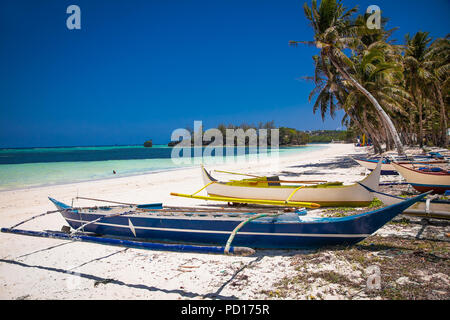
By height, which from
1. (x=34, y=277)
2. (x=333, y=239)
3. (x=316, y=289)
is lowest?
(x=34, y=277)

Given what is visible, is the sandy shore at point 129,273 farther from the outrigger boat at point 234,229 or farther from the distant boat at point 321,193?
the distant boat at point 321,193

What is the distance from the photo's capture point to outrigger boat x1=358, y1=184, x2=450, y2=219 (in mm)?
4395

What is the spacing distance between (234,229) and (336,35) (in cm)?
1399

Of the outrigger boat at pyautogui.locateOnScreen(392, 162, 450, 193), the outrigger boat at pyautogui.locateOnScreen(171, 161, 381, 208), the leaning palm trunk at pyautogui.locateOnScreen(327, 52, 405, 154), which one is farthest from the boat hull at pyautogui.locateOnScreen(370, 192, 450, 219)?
the leaning palm trunk at pyautogui.locateOnScreen(327, 52, 405, 154)

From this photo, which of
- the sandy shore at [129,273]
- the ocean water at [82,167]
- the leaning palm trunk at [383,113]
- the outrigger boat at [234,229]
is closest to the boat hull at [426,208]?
the sandy shore at [129,273]

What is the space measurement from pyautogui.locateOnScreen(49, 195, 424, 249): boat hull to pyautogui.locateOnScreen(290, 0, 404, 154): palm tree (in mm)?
12475

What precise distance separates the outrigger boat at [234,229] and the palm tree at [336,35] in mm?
12467

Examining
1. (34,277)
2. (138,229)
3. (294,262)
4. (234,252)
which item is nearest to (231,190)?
(138,229)

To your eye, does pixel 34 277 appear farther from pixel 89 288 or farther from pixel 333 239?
pixel 333 239

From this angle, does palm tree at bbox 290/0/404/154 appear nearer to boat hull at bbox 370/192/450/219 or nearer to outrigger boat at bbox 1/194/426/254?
boat hull at bbox 370/192/450/219

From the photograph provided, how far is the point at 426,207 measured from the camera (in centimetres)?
449
